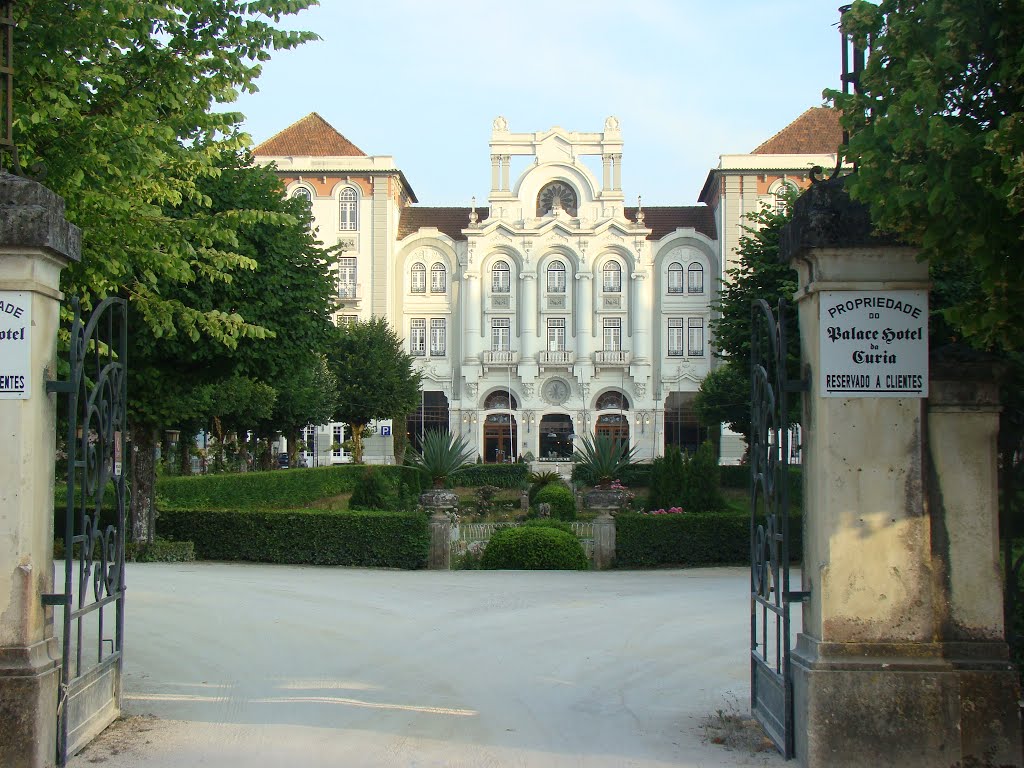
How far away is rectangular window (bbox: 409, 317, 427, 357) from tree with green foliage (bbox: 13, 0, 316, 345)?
47753 mm

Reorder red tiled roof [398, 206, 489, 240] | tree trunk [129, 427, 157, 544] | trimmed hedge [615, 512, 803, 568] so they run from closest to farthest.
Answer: tree trunk [129, 427, 157, 544], trimmed hedge [615, 512, 803, 568], red tiled roof [398, 206, 489, 240]

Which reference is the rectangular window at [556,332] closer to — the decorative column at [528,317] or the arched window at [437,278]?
the decorative column at [528,317]

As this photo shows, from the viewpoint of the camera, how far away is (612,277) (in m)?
56.6

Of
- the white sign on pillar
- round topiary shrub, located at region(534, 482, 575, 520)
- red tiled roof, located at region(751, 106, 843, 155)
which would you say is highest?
red tiled roof, located at region(751, 106, 843, 155)

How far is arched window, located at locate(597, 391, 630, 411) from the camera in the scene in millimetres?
55938

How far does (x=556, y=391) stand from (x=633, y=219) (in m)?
10.3

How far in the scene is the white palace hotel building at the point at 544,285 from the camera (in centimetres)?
5559

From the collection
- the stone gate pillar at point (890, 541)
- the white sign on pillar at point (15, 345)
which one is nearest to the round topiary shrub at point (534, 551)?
the stone gate pillar at point (890, 541)

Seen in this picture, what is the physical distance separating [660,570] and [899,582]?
42.4 feet

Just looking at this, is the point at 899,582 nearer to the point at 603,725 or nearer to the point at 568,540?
the point at 603,725

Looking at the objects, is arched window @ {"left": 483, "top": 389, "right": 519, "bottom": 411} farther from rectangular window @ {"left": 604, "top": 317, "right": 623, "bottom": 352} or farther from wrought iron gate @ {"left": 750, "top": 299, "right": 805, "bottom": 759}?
wrought iron gate @ {"left": 750, "top": 299, "right": 805, "bottom": 759}

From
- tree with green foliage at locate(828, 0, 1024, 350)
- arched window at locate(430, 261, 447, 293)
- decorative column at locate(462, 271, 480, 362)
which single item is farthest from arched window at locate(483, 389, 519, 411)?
tree with green foliage at locate(828, 0, 1024, 350)

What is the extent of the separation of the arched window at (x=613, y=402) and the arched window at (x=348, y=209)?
15131 millimetres

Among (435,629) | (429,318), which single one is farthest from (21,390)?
(429,318)
